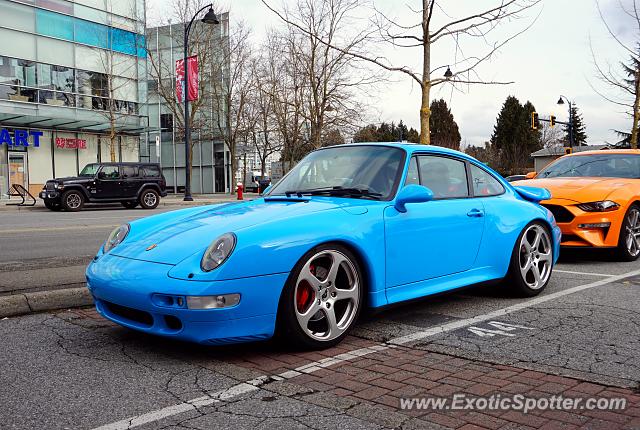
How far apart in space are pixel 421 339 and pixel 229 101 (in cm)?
3851

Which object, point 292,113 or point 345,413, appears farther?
point 292,113

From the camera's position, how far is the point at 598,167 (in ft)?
28.0

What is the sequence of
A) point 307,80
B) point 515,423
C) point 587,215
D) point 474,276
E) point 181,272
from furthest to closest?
point 307,80 < point 587,215 < point 474,276 < point 181,272 < point 515,423

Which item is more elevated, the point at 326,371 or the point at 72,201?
the point at 72,201

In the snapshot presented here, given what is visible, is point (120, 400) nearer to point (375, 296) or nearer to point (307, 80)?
point (375, 296)

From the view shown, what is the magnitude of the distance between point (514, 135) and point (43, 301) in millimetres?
92001

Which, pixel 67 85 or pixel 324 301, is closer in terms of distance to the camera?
pixel 324 301

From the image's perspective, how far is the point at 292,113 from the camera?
3866 centimetres

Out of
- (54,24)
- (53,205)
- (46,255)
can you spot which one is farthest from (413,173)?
(54,24)

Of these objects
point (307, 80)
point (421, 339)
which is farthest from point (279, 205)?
A: point (307, 80)

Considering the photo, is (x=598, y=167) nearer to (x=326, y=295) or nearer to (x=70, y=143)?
(x=326, y=295)

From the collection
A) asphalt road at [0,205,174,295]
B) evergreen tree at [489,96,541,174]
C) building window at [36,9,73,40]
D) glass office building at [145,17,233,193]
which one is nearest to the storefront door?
building window at [36,9,73,40]

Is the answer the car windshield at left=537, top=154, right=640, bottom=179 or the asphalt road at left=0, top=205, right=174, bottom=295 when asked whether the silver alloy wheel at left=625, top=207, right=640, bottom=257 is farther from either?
the asphalt road at left=0, top=205, right=174, bottom=295

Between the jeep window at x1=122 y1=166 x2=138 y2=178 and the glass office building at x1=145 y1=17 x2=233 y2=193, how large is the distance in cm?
1385
